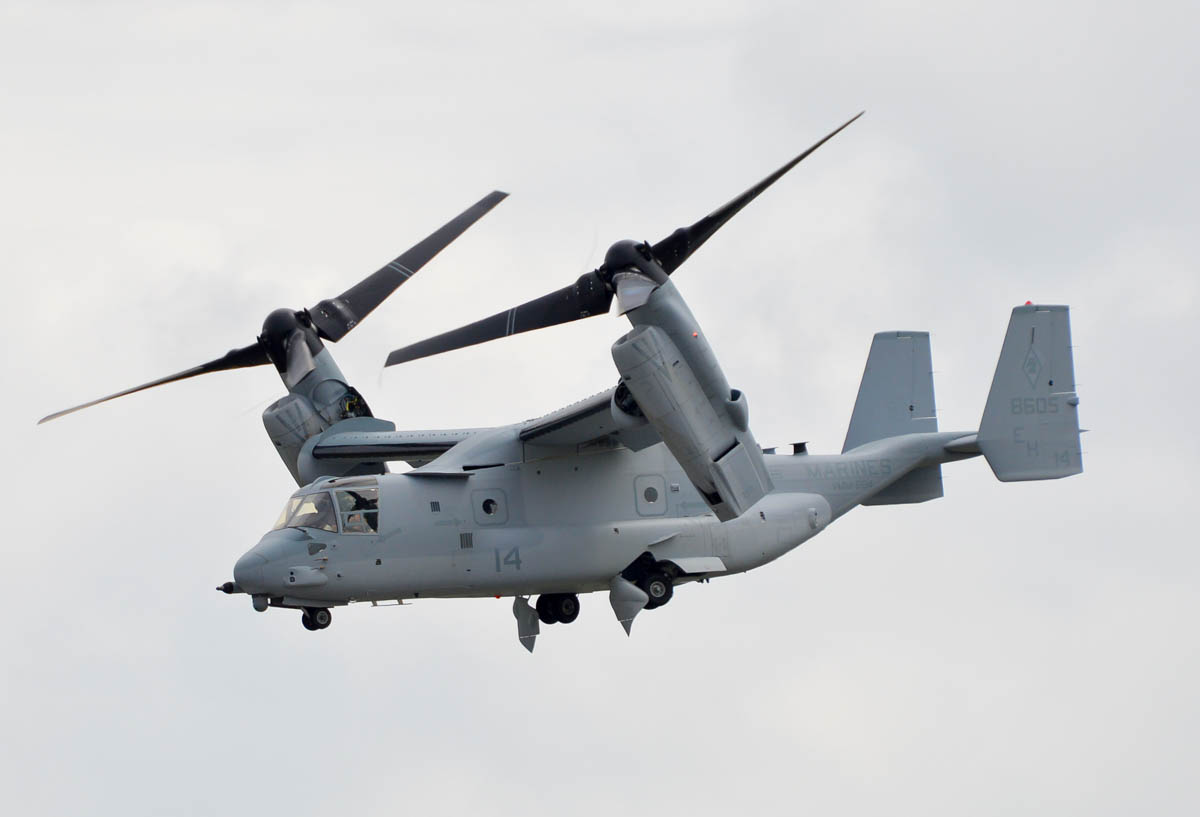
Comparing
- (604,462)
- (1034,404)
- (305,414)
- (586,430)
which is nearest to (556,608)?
(604,462)

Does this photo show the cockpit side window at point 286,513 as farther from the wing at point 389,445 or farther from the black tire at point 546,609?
the black tire at point 546,609

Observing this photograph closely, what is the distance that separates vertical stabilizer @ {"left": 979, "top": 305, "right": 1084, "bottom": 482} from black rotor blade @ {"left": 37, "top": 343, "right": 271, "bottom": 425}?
1142 centimetres

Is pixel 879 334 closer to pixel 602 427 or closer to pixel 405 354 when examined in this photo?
pixel 602 427

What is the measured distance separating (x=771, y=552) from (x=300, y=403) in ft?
24.9

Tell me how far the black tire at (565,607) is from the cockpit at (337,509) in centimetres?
352

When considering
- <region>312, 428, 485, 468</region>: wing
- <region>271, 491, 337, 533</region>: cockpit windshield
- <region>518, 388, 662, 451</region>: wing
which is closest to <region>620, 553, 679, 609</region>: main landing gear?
<region>518, 388, 662, 451</region>: wing

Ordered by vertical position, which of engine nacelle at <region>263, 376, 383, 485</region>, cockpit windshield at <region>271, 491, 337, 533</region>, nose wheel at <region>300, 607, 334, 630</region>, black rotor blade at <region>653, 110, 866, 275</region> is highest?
black rotor blade at <region>653, 110, 866, 275</region>

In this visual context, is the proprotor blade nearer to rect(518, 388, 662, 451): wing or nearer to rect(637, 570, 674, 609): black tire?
rect(518, 388, 662, 451): wing

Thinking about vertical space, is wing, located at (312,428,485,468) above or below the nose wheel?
above

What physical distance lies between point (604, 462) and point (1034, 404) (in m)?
6.71

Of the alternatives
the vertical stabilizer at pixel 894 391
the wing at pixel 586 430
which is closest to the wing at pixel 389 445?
the wing at pixel 586 430

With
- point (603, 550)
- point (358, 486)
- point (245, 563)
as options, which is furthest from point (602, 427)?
point (245, 563)

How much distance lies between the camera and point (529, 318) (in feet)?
79.9

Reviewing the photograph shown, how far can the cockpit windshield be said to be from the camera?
24.2 metres
